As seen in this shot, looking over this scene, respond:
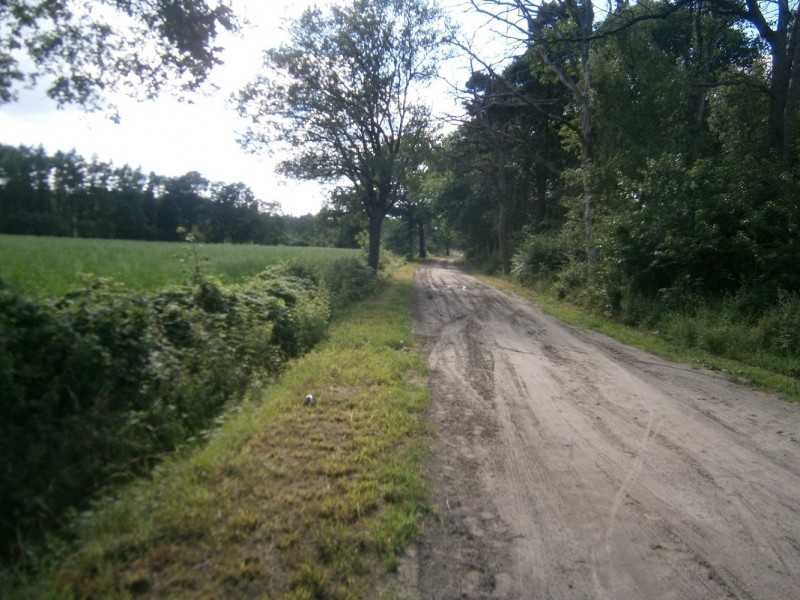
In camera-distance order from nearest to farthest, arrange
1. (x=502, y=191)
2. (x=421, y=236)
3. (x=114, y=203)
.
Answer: (x=114, y=203) → (x=502, y=191) → (x=421, y=236)

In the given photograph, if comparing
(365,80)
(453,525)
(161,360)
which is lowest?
(453,525)

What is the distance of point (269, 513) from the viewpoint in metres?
3.59

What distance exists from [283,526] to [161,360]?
129 inches

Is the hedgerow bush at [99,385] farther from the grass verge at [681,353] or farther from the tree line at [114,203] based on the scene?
the grass verge at [681,353]

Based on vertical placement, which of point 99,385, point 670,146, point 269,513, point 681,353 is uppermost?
point 670,146

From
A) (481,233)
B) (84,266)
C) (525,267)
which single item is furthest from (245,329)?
(481,233)

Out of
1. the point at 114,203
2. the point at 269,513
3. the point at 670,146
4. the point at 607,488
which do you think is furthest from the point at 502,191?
the point at 269,513

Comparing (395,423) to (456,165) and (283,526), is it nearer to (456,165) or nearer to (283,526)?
(283,526)

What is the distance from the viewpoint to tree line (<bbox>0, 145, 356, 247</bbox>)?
11430 mm

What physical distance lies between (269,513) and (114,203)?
2218 cm

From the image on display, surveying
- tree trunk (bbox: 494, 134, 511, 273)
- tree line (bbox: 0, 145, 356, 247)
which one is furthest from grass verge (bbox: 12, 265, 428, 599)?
tree trunk (bbox: 494, 134, 511, 273)

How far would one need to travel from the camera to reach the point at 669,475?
4.39 metres

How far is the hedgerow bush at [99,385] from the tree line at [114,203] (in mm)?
2736

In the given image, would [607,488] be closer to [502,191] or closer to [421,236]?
[502,191]
